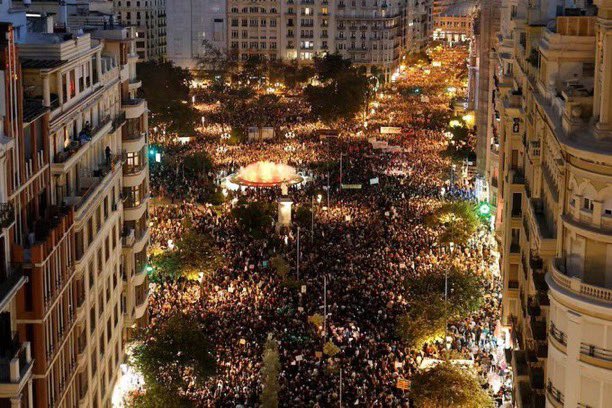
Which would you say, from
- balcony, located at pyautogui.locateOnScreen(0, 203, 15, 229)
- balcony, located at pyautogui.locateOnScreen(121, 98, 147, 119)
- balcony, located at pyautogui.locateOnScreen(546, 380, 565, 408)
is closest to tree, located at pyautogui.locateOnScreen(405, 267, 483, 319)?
balcony, located at pyautogui.locateOnScreen(121, 98, 147, 119)

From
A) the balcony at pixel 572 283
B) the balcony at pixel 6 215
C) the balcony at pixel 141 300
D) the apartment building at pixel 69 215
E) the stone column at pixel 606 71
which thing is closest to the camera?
the balcony at pixel 572 283

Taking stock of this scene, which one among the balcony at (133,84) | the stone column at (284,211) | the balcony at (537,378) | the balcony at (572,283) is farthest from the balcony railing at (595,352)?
the stone column at (284,211)

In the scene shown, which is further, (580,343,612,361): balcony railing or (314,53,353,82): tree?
(314,53,353,82): tree

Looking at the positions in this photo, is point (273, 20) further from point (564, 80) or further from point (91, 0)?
point (564, 80)

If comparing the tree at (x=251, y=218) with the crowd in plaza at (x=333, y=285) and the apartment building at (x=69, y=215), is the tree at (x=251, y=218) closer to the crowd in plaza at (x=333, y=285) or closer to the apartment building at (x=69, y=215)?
the crowd in plaza at (x=333, y=285)

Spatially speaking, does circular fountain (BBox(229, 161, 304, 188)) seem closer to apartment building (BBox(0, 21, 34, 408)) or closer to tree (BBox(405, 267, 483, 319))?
tree (BBox(405, 267, 483, 319))

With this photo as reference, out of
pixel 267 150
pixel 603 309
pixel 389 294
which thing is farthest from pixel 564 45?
pixel 267 150
